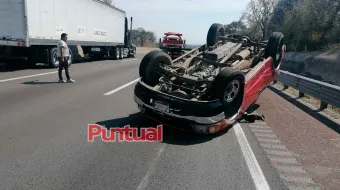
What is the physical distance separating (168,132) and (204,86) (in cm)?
108

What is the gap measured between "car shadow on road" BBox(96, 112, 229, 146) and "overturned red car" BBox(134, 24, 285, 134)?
192mm

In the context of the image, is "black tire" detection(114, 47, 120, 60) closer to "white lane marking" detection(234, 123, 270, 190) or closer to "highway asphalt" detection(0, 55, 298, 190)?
"highway asphalt" detection(0, 55, 298, 190)

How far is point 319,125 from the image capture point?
652 centimetres

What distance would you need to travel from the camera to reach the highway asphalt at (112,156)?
3619 mm

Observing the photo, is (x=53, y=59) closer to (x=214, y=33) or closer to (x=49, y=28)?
(x=49, y=28)

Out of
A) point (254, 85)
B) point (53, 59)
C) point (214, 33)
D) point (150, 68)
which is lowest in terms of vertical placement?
point (53, 59)

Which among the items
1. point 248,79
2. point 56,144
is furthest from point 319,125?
point 56,144

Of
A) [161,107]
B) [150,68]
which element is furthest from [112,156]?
[150,68]

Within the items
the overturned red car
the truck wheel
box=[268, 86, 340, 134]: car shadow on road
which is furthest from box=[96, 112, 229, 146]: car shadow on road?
the truck wheel

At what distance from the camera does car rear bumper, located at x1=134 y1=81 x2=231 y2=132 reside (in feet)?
16.2

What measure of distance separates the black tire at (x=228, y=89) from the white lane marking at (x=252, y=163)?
447 millimetres

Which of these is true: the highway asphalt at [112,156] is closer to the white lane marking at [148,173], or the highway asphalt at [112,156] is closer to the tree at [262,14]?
the white lane marking at [148,173]

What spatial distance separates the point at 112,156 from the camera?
432cm

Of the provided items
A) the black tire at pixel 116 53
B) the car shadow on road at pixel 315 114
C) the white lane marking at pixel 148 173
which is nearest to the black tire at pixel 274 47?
the car shadow on road at pixel 315 114
